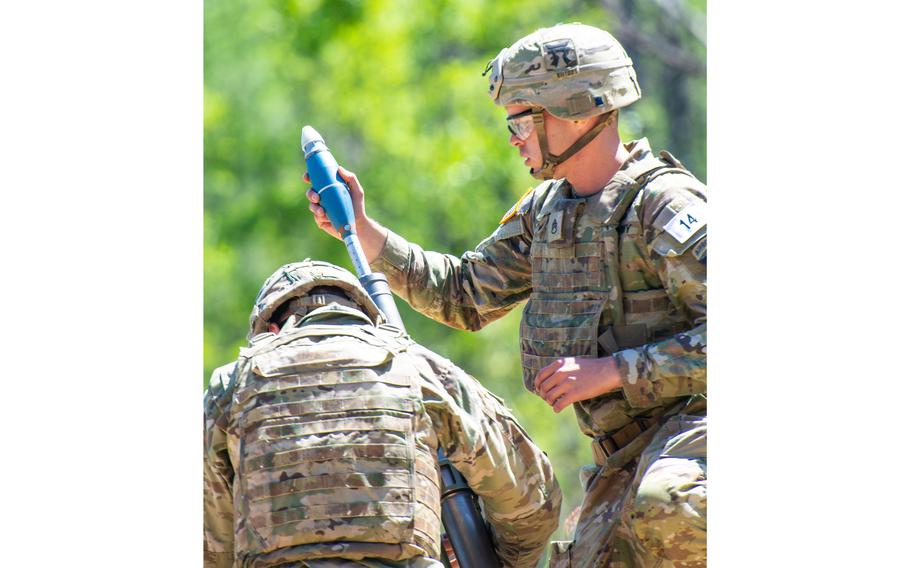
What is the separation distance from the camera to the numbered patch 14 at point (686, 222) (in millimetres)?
5352

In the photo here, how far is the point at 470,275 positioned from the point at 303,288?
1350 millimetres

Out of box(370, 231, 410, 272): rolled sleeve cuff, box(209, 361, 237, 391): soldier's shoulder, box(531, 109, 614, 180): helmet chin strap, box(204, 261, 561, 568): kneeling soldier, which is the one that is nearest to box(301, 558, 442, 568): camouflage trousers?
box(204, 261, 561, 568): kneeling soldier

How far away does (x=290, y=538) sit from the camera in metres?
4.83

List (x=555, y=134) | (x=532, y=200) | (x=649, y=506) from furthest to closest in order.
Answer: (x=532, y=200) → (x=555, y=134) → (x=649, y=506)

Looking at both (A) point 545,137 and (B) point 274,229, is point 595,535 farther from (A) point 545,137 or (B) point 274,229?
(B) point 274,229

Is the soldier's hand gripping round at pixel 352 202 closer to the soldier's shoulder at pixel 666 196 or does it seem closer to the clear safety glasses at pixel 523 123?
the clear safety glasses at pixel 523 123

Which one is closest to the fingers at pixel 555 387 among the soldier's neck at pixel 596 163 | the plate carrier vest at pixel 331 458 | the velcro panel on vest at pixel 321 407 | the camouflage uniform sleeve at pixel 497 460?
the camouflage uniform sleeve at pixel 497 460

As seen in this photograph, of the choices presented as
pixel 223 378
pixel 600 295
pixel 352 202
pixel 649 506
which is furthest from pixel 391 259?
pixel 649 506

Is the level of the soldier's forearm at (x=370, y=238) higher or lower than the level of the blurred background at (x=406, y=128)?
lower

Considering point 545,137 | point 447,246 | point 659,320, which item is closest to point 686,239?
point 659,320

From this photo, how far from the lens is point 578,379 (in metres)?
5.34

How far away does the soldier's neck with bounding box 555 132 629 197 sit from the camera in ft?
18.9

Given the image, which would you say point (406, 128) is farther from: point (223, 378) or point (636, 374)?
point (223, 378)

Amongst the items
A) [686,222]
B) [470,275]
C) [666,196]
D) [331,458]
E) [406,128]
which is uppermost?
[406,128]
